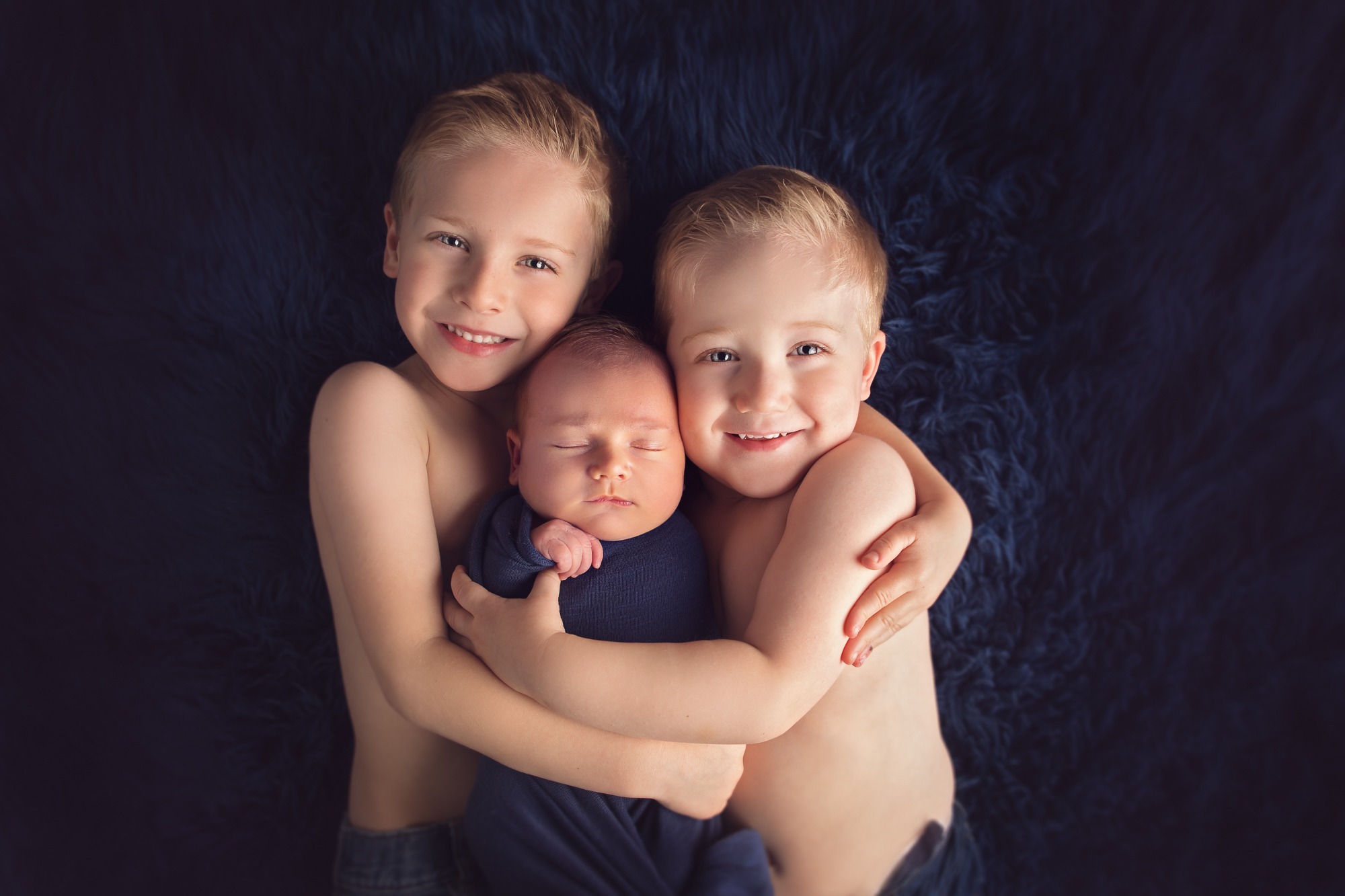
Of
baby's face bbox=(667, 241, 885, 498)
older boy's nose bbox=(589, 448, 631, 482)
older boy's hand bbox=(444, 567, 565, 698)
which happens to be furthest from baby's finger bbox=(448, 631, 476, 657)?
baby's face bbox=(667, 241, 885, 498)

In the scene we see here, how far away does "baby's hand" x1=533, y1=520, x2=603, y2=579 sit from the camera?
1.01 meters

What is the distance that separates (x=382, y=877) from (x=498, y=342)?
777 millimetres

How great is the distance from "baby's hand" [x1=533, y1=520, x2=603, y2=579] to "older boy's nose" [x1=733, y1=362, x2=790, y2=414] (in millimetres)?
250

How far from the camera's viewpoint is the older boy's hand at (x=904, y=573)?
1001 millimetres

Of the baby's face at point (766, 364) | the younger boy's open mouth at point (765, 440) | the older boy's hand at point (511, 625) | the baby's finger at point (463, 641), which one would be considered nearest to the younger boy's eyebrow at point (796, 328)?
the baby's face at point (766, 364)

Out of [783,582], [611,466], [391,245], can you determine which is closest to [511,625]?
[611,466]

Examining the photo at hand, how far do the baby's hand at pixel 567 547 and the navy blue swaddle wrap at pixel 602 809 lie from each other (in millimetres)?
14

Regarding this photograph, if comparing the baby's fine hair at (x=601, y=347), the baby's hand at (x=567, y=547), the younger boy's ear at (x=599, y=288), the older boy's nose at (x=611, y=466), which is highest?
the younger boy's ear at (x=599, y=288)

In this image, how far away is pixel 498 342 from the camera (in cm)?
112

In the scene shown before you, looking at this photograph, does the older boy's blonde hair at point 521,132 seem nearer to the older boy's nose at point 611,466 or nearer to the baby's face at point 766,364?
the baby's face at point 766,364

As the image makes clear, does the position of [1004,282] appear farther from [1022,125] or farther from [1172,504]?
[1172,504]

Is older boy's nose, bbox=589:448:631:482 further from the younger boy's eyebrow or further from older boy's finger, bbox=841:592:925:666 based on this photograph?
older boy's finger, bbox=841:592:925:666

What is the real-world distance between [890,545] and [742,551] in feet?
0.66

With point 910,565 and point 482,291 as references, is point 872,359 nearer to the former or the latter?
point 910,565
